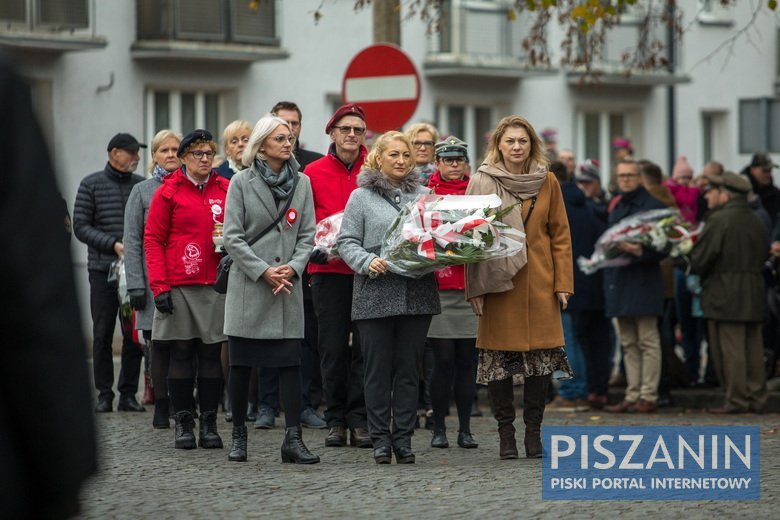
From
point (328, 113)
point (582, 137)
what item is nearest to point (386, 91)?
point (328, 113)

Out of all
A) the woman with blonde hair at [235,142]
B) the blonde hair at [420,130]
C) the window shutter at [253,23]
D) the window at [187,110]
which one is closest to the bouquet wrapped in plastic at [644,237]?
the blonde hair at [420,130]

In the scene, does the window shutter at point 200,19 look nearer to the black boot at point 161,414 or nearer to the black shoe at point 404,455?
the black boot at point 161,414

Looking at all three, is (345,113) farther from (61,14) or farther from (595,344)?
(61,14)

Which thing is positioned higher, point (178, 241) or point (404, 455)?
point (178, 241)

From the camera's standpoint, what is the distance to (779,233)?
46.9 ft

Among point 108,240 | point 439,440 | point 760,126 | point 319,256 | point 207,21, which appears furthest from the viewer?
point 207,21

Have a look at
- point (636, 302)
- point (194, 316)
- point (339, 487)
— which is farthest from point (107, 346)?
point (339, 487)

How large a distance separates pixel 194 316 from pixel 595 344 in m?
4.96

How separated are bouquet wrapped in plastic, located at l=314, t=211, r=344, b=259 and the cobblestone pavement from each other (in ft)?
4.15

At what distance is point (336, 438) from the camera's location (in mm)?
10211

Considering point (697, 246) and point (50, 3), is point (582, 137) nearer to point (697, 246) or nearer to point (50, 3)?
point (50, 3)

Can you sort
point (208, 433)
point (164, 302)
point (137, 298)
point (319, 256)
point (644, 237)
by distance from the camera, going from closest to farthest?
point (319, 256) < point (164, 302) < point (208, 433) < point (137, 298) < point (644, 237)

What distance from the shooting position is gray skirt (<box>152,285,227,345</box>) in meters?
10.1

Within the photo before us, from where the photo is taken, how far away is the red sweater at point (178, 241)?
1001 cm
